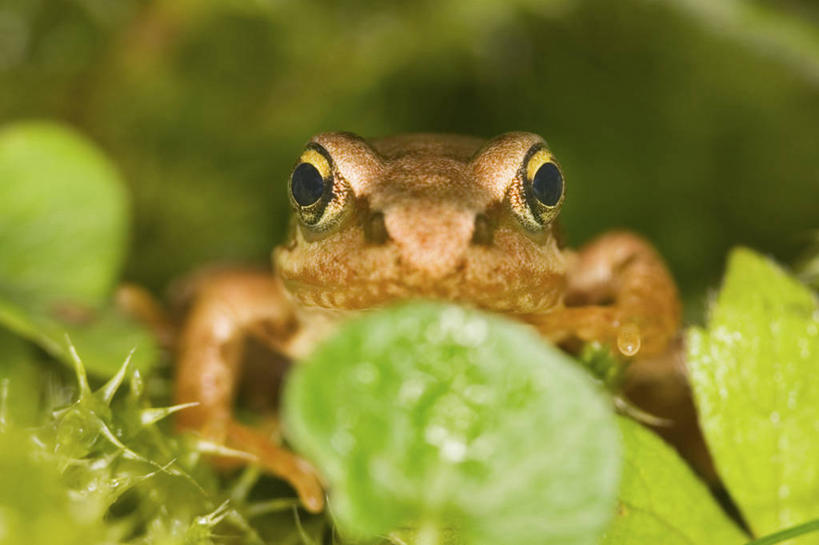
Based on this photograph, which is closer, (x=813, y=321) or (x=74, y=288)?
(x=813, y=321)

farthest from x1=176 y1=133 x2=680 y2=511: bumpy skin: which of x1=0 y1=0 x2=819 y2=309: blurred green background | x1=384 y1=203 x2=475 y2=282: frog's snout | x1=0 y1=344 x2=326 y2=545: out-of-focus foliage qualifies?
x1=0 y1=0 x2=819 y2=309: blurred green background

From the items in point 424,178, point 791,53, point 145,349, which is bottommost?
point 145,349

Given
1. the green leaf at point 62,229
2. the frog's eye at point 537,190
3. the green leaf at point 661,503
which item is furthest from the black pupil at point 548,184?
the green leaf at point 62,229

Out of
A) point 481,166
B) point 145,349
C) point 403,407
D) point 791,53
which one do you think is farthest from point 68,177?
point 791,53

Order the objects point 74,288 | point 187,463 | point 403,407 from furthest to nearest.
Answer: point 74,288 < point 187,463 < point 403,407

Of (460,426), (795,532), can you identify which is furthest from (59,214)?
(795,532)

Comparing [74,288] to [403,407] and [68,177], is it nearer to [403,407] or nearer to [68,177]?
[68,177]
